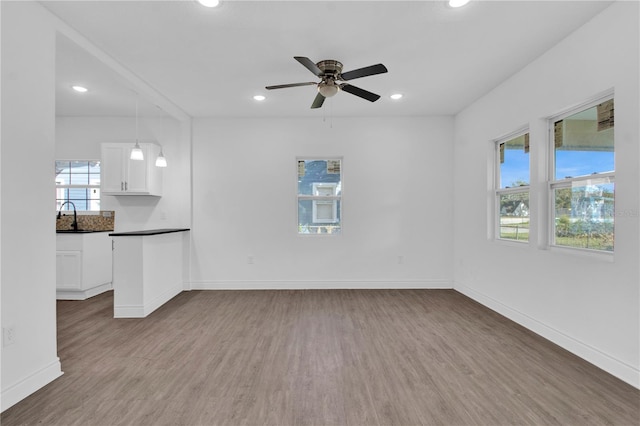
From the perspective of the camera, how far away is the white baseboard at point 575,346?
218 centimetres

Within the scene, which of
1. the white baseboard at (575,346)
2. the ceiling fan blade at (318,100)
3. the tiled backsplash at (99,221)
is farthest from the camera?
the tiled backsplash at (99,221)

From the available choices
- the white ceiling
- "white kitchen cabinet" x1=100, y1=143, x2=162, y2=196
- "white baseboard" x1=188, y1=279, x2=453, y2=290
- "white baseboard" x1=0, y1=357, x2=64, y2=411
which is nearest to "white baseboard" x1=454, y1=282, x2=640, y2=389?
"white baseboard" x1=188, y1=279, x2=453, y2=290

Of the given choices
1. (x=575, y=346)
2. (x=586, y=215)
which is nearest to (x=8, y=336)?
(x=575, y=346)

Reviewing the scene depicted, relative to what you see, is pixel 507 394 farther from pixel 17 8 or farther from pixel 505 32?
pixel 17 8

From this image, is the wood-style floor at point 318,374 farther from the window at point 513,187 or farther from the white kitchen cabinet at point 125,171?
the white kitchen cabinet at point 125,171

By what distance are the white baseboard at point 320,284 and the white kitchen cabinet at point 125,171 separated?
167 cm

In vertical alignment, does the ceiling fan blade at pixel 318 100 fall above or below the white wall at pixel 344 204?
above

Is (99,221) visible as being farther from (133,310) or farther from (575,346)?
(575,346)

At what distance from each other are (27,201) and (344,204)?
12.2 ft

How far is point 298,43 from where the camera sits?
2.74 m

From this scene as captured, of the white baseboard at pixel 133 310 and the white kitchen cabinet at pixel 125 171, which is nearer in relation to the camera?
the white baseboard at pixel 133 310

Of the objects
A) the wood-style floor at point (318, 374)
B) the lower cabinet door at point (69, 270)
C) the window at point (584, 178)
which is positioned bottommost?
the wood-style floor at point (318, 374)

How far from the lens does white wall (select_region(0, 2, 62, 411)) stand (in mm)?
1941

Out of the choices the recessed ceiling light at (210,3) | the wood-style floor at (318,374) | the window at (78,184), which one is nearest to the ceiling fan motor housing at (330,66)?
the recessed ceiling light at (210,3)
